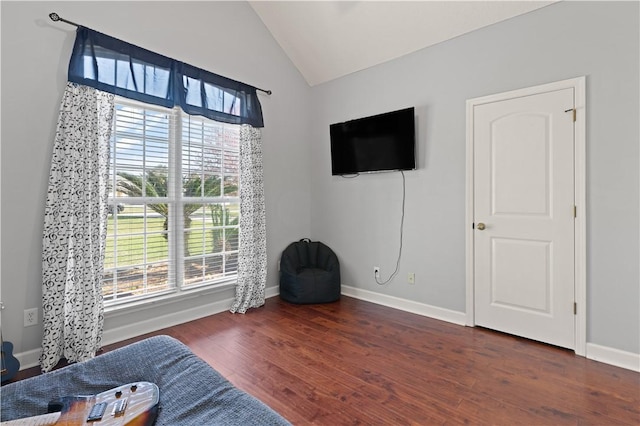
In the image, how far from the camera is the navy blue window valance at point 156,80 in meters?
2.47

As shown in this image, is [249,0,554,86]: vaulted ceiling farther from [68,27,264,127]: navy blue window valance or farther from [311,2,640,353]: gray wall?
[68,27,264,127]: navy blue window valance

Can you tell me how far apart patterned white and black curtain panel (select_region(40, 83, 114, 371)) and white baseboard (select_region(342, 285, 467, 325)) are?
2641mm

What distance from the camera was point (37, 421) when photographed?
0.94 m

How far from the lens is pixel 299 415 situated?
70.3 inches

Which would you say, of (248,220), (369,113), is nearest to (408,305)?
(248,220)

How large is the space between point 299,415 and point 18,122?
2716mm

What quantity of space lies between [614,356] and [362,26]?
364 centimetres

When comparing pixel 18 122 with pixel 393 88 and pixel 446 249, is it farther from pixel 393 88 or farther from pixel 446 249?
pixel 446 249

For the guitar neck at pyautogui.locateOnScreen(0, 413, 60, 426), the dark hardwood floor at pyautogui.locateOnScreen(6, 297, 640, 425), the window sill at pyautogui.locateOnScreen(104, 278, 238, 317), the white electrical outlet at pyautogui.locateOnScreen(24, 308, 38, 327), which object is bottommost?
the dark hardwood floor at pyautogui.locateOnScreen(6, 297, 640, 425)

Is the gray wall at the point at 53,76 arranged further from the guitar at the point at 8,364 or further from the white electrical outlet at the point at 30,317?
the guitar at the point at 8,364

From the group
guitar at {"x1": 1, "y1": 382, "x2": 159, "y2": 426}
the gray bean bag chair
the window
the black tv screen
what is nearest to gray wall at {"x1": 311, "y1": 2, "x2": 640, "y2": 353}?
the black tv screen

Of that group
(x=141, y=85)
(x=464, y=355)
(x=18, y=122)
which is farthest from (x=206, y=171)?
(x=464, y=355)

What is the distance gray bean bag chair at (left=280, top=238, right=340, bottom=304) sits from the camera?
3.68m

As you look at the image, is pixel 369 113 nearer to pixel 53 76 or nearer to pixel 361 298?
pixel 361 298
